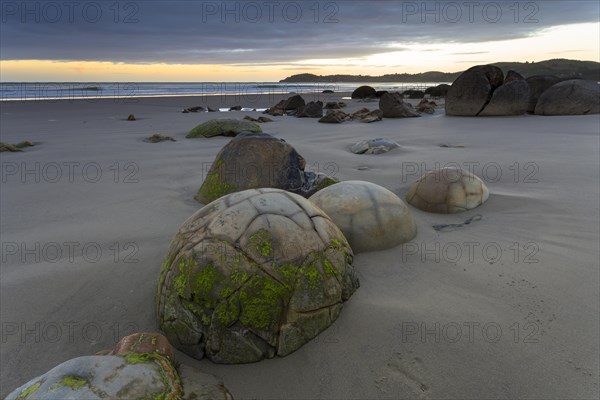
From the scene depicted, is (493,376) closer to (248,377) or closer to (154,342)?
(248,377)

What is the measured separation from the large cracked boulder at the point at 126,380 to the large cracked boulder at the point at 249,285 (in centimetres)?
23

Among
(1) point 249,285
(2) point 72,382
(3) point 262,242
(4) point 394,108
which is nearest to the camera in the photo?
(2) point 72,382

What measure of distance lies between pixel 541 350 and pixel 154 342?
78.2 inches

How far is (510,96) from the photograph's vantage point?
472 inches

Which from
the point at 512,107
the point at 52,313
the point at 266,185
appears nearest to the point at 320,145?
the point at 266,185

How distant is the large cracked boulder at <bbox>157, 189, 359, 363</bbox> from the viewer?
2.11 m

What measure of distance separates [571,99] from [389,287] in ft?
40.5

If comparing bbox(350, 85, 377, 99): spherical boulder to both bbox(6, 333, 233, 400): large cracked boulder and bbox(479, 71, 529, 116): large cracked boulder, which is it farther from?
bbox(6, 333, 233, 400): large cracked boulder

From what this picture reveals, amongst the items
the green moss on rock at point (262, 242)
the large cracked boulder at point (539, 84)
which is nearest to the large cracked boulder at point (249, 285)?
the green moss on rock at point (262, 242)

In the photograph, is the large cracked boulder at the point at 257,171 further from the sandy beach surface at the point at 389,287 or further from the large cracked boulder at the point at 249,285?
the large cracked boulder at the point at 249,285

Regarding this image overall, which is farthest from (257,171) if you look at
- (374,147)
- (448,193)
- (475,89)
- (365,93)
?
(365,93)

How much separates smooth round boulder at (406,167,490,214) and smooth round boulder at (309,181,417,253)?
807 millimetres

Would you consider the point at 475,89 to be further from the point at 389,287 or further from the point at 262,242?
the point at 262,242

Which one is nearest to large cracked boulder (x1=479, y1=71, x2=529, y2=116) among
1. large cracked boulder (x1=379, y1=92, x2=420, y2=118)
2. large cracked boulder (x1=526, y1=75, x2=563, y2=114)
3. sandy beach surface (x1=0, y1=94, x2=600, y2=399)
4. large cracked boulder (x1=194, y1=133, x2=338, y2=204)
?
large cracked boulder (x1=526, y1=75, x2=563, y2=114)
